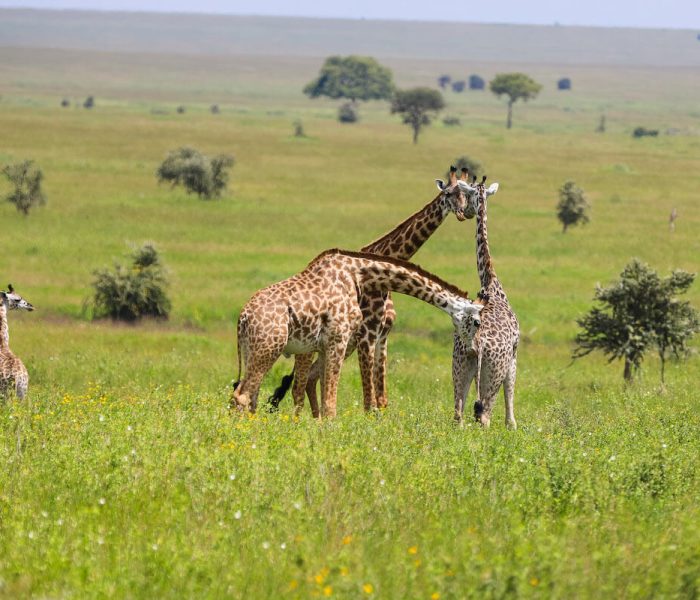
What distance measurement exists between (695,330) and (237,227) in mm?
26582

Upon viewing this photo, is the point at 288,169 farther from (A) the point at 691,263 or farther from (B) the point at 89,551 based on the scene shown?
(B) the point at 89,551

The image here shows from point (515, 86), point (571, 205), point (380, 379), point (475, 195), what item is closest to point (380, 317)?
point (380, 379)

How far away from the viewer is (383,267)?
13844 mm

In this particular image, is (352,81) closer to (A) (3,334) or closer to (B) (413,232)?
(B) (413,232)

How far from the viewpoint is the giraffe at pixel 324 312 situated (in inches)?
501

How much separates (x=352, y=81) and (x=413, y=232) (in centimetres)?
17318

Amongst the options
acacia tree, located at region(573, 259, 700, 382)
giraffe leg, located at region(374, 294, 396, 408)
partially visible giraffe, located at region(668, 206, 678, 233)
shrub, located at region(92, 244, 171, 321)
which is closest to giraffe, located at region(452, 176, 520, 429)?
giraffe leg, located at region(374, 294, 396, 408)

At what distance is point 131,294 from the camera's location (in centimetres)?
3056

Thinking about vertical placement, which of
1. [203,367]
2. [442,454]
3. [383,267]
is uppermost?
[383,267]

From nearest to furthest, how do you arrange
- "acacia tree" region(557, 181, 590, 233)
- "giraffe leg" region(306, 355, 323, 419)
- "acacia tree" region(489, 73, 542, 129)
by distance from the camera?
"giraffe leg" region(306, 355, 323, 419) < "acacia tree" region(557, 181, 590, 233) < "acacia tree" region(489, 73, 542, 129)

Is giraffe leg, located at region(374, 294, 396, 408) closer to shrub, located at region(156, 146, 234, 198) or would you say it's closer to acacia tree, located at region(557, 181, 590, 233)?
acacia tree, located at region(557, 181, 590, 233)

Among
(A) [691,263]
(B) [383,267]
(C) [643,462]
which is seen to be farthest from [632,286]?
(A) [691,263]

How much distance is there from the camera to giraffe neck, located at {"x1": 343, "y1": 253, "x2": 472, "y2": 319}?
1364cm

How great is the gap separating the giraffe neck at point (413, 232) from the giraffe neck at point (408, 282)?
1073 millimetres
